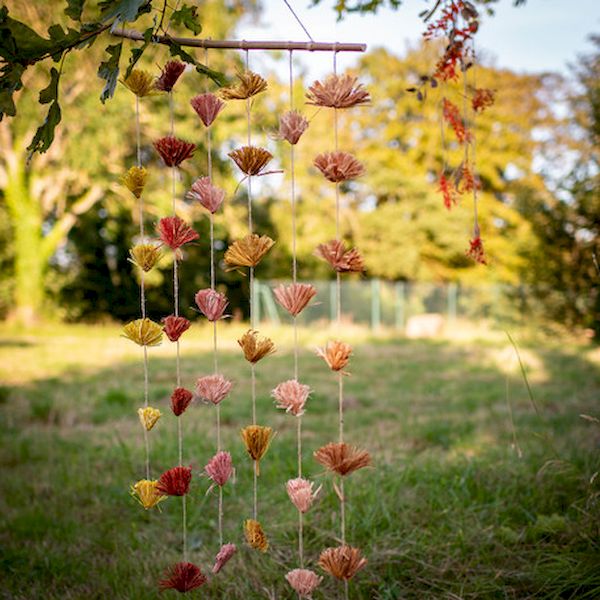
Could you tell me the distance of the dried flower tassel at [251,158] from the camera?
1.80 metres

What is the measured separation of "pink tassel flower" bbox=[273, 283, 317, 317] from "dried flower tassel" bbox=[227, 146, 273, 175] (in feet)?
1.15

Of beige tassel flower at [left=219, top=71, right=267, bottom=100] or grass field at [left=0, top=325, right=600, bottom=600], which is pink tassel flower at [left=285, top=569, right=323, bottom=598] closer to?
grass field at [left=0, top=325, right=600, bottom=600]

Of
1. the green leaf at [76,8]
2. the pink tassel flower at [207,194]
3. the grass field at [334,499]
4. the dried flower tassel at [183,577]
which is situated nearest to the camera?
the green leaf at [76,8]

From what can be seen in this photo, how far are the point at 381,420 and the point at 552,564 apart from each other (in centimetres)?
365

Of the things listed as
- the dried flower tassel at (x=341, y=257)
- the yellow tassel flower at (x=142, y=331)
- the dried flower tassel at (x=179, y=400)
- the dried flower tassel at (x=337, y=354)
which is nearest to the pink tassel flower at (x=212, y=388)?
the dried flower tassel at (x=179, y=400)

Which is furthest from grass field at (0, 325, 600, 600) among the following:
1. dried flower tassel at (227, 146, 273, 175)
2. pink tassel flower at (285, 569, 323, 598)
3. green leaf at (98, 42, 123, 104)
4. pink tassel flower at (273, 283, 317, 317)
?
green leaf at (98, 42, 123, 104)

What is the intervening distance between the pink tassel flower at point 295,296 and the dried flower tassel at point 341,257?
101 mm

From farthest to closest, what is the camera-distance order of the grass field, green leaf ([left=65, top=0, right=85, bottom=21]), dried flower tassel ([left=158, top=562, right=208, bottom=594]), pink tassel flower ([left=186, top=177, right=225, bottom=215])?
the grass field
dried flower tassel ([left=158, top=562, right=208, bottom=594])
pink tassel flower ([left=186, top=177, right=225, bottom=215])
green leaf ([left=65, top=0, right=85, bottom=21])

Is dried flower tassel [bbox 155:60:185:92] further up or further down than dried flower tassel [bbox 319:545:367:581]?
further up

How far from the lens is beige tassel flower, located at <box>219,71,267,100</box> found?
1.84m

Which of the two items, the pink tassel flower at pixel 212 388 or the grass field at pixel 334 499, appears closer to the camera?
the pink tassel flower at pixel 212 388

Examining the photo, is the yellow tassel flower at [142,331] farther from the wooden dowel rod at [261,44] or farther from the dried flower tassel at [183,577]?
the wooden dowel rod at [261,44]

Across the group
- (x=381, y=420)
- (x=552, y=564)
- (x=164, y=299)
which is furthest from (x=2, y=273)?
(x=552, y=564)

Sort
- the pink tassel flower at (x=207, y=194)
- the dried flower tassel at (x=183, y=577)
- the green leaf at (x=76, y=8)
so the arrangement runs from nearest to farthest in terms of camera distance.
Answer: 1. the green leaf at (x=76, y=8)
2. the pink tassel flower at (x=207, y=194)
3. the dried flower tassel at (x=183, y=577)
